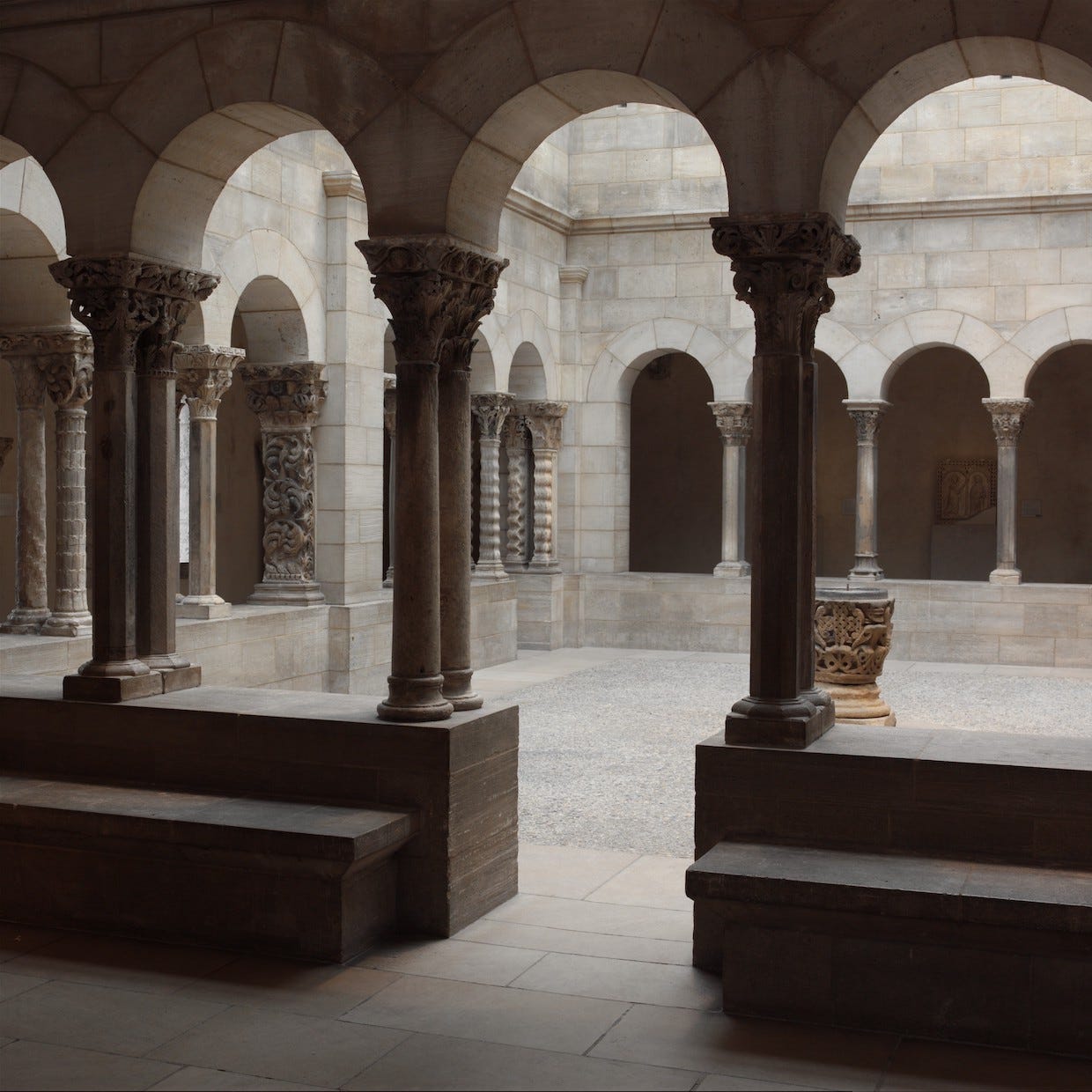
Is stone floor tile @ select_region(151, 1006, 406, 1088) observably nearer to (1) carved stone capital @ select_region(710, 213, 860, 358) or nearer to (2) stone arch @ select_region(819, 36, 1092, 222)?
(1) carved stone capital @ select_region(710, 213, 860, 358)

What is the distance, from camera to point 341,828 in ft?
13.7

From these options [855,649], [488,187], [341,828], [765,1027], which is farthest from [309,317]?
[765,1027]

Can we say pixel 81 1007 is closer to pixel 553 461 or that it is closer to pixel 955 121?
pixel 553 461

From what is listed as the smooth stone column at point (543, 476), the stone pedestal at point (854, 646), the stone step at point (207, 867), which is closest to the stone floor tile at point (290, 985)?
the stone step at point (207, 867)

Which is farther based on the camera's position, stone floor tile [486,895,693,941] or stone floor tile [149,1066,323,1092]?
stone floor tile [486,895,693,941]

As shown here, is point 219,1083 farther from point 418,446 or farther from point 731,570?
point 731,570

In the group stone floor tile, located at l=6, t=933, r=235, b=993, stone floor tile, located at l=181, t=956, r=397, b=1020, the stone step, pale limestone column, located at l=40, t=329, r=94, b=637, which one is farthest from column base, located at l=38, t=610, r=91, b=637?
stone floor tile, located at l=181, t=956, r=397, b=1020

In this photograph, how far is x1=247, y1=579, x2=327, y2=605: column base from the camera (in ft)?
31.2

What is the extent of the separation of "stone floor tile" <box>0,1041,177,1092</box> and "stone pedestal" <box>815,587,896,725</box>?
5541mm

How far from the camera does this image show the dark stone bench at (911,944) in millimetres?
3551

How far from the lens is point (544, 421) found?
13328 mm

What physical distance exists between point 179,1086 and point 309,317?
6883mm

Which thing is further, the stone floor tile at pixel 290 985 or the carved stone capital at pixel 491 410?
the carved stone capital at pixel 491 410

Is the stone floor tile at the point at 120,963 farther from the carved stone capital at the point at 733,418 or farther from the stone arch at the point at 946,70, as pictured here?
the carved stone capital at the point at 733,418
